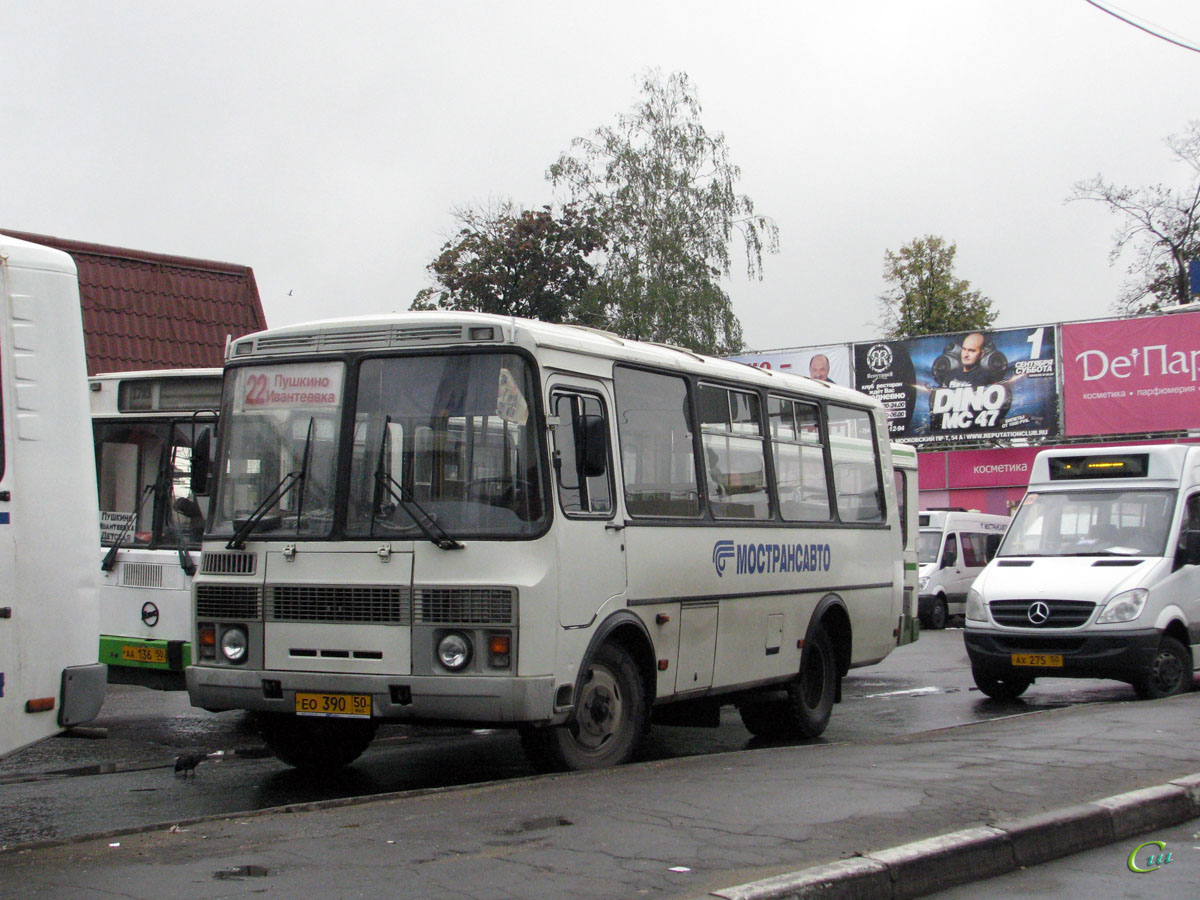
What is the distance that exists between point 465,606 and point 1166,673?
9140mm

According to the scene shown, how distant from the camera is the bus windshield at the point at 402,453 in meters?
8.28

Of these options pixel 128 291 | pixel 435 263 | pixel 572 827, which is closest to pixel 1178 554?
pixel 572 827

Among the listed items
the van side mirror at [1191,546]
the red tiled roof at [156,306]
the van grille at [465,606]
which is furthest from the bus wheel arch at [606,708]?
the red tiled roof at [156,306]

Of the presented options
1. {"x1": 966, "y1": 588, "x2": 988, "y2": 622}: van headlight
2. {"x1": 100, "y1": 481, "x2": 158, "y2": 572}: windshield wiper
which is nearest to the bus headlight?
{"x1": 100, "y1": 481, "x2": 158, "y2": 572}: windshield wiper

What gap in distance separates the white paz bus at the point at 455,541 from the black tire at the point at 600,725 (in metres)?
Result: 0.02

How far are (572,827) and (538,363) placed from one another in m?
2.97

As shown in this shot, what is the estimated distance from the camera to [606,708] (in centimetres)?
902

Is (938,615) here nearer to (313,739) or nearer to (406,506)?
(313,739)

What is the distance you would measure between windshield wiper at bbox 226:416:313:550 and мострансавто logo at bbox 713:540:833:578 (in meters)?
3.15

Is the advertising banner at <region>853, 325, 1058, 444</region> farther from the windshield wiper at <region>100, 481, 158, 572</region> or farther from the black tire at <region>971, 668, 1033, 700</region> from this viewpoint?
the windshield wiper at <region>100, 481, 158, 572</region>

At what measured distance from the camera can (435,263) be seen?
57094 millimetres

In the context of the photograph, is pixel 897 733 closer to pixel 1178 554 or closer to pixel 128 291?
pixel 1178 554

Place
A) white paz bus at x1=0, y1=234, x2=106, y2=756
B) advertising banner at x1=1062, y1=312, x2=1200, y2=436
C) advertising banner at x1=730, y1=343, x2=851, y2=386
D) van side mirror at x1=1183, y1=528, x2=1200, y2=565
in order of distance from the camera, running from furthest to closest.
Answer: advertising banner at x1=730, y1=343, x2=851, y2=386 → advertising banner at x1=1062, y1=312, x2=1200, y2=436 → van side mirror at x1=1183, y1=528, x2=1200, y2=565 → white paz bus at x1=0, y1=234, x2=106, y2=756

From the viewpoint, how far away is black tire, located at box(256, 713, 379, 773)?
9.38 meters
